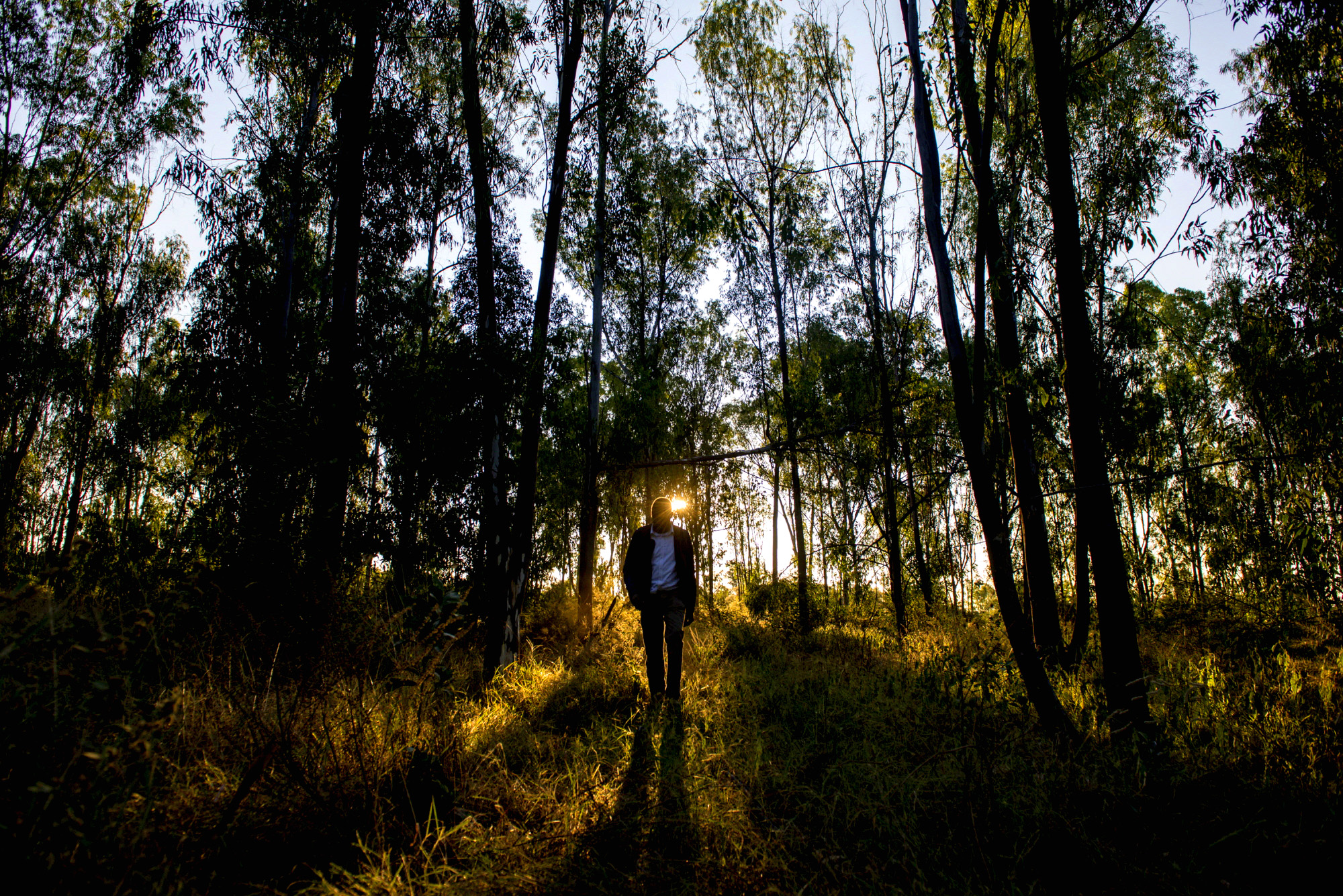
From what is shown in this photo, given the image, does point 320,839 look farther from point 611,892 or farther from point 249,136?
point 249,136

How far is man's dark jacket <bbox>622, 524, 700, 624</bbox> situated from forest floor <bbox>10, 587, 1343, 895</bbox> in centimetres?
87

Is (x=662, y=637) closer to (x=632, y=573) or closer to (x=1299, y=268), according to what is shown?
(x=632, y=573)

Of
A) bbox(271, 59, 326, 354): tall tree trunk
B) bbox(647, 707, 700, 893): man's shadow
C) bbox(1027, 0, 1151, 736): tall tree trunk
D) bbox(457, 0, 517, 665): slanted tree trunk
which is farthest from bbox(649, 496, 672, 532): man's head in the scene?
bbox(271, 59, 326, 354): tall tree trunk

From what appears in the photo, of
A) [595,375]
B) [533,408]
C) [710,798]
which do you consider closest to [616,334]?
[595,375]

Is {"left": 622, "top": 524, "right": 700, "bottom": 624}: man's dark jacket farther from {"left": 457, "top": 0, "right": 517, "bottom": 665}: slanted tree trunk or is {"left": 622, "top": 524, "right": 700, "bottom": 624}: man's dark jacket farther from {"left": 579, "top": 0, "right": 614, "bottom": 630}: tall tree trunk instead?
{"left": 579, "top": 0, "right": 614, "bottom": 630}: tall tree trunk

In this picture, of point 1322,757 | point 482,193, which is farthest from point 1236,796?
point 482,193

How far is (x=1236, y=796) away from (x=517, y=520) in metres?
5.64

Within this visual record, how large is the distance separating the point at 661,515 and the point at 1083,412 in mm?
3262

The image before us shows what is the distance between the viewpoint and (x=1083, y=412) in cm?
387

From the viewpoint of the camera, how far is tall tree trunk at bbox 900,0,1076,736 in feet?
12.0

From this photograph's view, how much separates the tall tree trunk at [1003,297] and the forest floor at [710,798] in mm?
1361

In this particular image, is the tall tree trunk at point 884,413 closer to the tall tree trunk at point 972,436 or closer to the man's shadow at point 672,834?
the tall tree trunk at point 972,436

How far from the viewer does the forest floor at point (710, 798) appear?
89.0 inches

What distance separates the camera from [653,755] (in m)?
3.58
